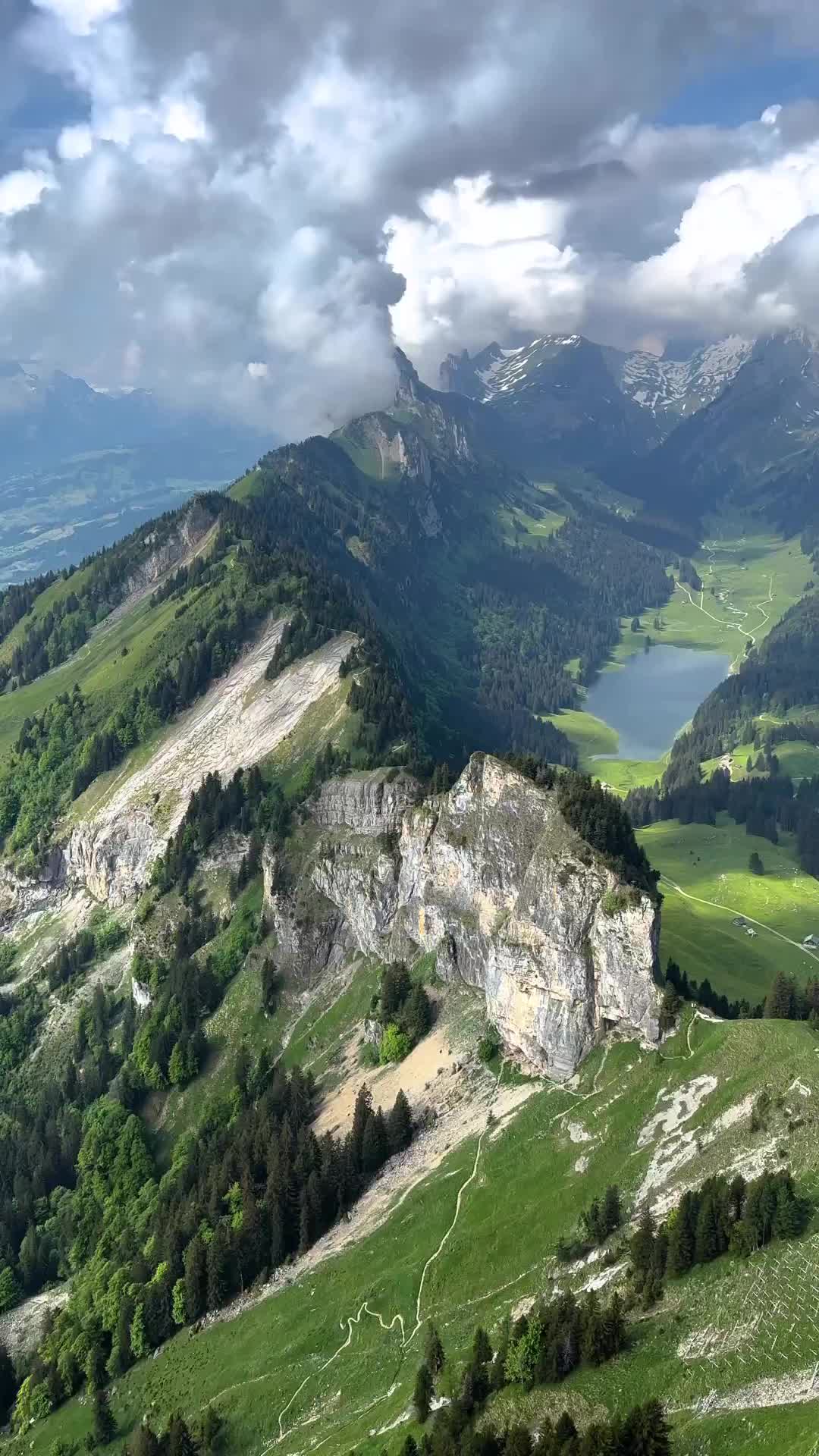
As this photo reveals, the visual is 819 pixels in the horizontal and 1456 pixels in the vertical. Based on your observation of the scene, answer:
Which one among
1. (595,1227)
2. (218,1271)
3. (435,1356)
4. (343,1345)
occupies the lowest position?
(218,1271)

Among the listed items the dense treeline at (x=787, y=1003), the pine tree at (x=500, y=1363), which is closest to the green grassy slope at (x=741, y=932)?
the dense treeline at (x=787, y=1003)

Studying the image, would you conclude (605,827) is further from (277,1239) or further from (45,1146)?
(45,1146)

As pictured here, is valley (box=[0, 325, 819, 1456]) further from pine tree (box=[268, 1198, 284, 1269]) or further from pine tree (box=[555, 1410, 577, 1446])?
pine tree (box=[555, 1410, 577, 1446])

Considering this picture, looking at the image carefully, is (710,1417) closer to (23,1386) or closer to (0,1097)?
(23,1386)

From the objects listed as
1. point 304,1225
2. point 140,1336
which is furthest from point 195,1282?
point 304,1225

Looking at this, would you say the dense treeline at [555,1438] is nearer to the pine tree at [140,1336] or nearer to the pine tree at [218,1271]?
the pine tree at [218,1271]

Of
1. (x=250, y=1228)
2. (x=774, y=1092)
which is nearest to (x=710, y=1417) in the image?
(x=774, y=1092)

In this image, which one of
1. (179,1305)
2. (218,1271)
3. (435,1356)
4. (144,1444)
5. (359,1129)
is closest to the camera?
(435,1356)
